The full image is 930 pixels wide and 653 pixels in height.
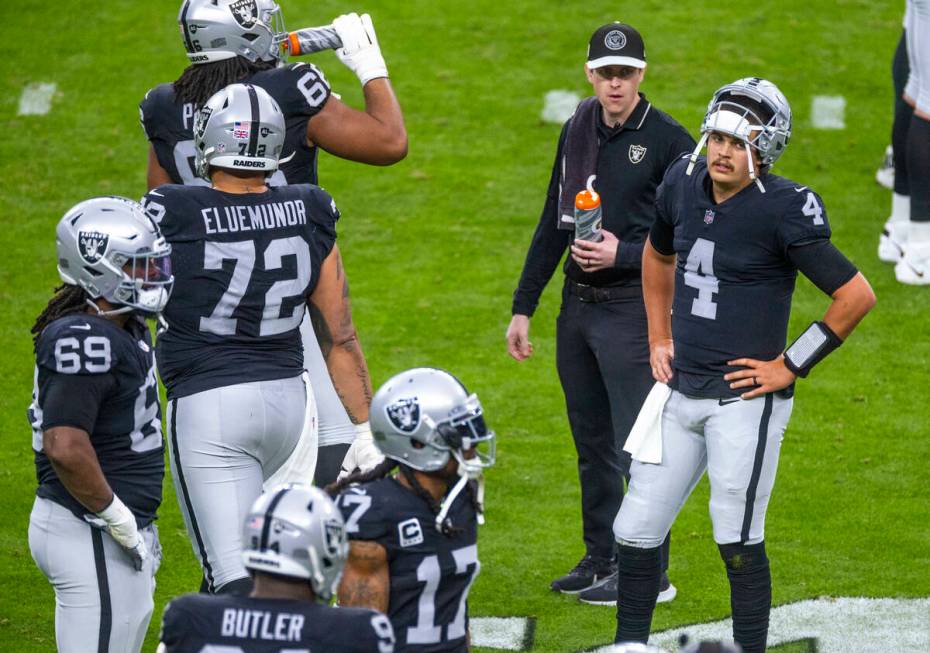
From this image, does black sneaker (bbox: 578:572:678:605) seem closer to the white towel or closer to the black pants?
the black pants

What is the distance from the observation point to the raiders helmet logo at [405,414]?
3391 mm

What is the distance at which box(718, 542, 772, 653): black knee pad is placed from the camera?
4.47 m

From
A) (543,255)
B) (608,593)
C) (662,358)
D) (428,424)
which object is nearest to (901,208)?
(543,255)

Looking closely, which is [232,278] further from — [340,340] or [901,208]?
[901,208]

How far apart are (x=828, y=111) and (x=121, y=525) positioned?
798 cm

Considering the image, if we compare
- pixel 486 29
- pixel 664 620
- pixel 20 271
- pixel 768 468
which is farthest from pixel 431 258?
pixel 768 468

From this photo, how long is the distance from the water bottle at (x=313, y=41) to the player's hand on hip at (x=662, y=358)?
5.08 feet

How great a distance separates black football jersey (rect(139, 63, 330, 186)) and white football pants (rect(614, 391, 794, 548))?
149 centimetres

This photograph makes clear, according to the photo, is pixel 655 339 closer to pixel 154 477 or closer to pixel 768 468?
pixel 768 468

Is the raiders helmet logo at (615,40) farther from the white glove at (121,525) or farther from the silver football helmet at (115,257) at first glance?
the white glove at (121,525)

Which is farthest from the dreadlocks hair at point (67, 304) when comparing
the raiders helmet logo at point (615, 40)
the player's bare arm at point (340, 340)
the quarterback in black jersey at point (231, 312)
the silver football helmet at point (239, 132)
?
the raiders helmet logo at point (615, 40)

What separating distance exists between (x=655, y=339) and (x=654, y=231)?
1.23ft

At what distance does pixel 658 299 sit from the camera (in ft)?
16.1

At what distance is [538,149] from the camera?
10.1m
